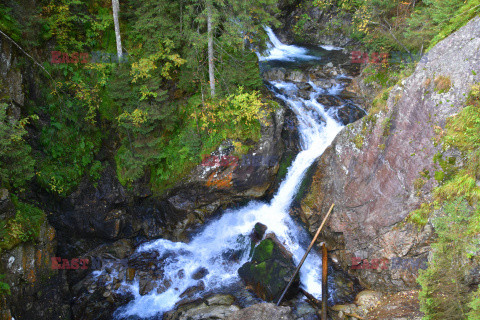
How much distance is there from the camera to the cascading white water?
10930 mm

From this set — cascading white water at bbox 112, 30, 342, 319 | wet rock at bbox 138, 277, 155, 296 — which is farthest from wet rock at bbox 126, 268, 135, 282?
wet rock at bbox 138, 277, 155, 296

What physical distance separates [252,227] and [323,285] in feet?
13.8

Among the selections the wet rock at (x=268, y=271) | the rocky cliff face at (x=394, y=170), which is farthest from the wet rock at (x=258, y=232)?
the rocky cliff face at (x=394, y=170)

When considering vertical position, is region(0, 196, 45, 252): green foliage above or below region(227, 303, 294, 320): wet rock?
above

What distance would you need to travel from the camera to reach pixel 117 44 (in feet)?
41.2

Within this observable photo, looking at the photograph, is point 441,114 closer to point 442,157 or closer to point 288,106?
point 442,157

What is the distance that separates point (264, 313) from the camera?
8.43m

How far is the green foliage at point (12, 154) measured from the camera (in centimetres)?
807

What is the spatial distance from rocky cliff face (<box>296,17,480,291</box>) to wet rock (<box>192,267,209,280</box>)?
5316 mm

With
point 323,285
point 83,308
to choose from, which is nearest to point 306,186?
point 323,285

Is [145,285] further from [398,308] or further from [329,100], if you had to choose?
[329,100]

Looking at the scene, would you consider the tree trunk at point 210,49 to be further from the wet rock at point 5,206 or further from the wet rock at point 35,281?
the wet rock at point 35,281

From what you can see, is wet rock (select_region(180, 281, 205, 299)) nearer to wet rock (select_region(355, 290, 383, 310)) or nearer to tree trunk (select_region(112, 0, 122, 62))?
wet rock (select_region(355, 290, 383, 310))

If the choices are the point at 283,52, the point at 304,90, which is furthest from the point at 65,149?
the point at 283,52
